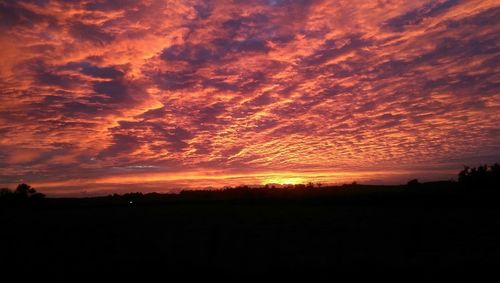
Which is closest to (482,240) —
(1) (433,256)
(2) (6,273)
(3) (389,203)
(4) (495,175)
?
(1) (433,256)

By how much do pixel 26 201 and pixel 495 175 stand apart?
12749 cm

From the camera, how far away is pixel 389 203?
213 ft

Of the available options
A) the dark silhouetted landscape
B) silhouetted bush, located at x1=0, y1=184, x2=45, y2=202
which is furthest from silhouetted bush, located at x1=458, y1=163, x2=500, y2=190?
silhouetted bush, located at x1=0, y1=184, x2=45, y2=202

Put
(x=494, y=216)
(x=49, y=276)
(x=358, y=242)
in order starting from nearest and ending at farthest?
1. (x=49, y=276)
2. (x=358, y=242)
3. (x=494, y=216)

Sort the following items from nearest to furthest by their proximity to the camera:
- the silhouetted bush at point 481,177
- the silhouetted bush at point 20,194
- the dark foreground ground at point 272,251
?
the dark foreground ground at point 272,251 < the silhouetted bush at point 481,177 < the silhouetted bush at point 20,194

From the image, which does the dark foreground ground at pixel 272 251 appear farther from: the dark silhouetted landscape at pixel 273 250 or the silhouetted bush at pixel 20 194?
the silhouetted bush at pixel 20 194

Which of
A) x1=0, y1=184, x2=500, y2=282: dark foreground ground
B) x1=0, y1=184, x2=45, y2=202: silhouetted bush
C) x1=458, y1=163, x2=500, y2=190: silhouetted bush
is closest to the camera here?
x1=0, y1=184, x2=500, y2=282: dark foreground ground

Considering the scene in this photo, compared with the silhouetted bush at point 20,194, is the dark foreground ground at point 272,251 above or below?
below

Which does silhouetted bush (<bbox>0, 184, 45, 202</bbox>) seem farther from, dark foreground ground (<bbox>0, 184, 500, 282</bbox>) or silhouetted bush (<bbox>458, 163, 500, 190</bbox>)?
silhouetted bush (<bbox>458, 163, 500, 190</bbox>)

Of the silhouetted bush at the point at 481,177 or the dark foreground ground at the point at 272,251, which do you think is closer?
the dark foreground ground at the point at 272,251

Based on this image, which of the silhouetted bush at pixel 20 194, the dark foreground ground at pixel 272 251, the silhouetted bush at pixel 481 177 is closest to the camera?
the dark foreground ground at pixel 272 251

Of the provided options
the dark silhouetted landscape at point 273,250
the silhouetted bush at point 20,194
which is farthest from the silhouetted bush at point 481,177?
the silhouetted bush at point 20,194

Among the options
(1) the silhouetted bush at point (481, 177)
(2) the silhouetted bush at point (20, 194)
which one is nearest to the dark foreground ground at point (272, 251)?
(1) the silhouetted bush at point (481, 177)

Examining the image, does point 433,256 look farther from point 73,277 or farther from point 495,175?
point 495,175
